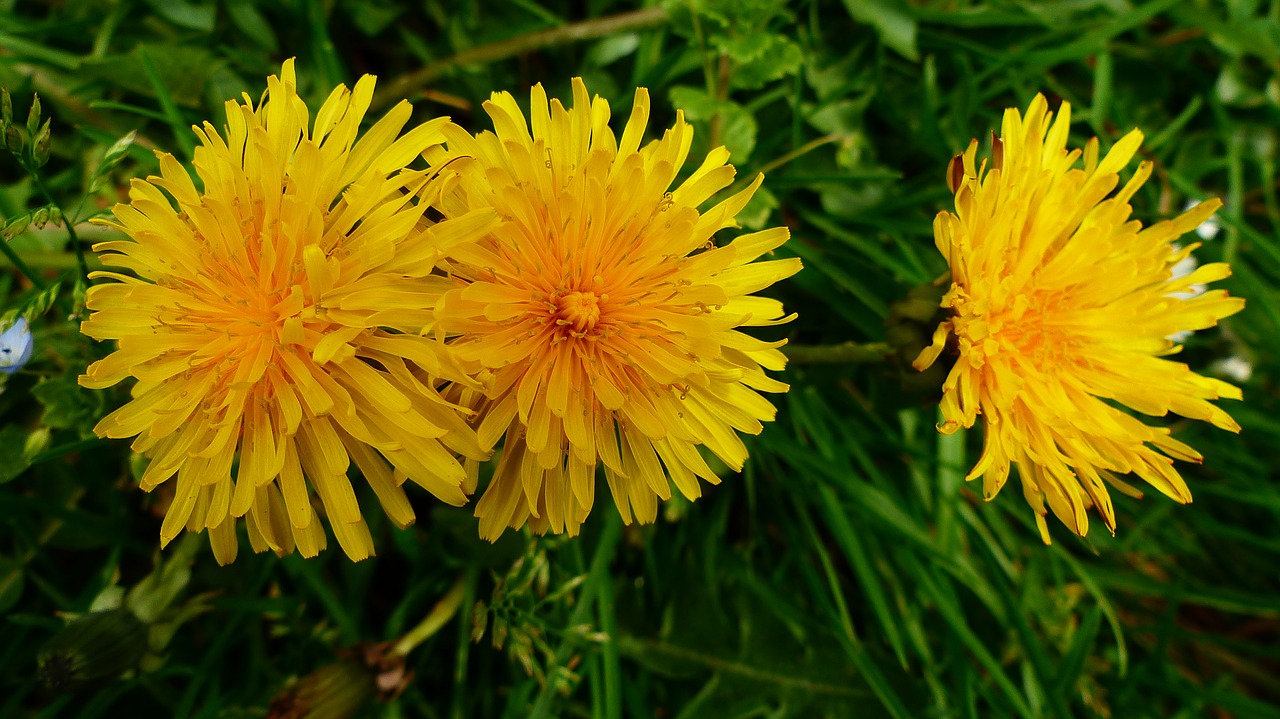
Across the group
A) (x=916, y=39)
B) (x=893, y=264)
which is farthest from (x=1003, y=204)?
(x=916, y=39)

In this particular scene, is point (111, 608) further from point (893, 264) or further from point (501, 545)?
point (893, 264)

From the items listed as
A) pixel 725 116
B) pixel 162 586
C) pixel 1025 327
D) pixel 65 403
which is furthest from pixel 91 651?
pixel 1025 327

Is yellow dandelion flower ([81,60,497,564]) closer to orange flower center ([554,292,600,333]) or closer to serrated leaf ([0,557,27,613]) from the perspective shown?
orange flower center ([554,292,600,333])

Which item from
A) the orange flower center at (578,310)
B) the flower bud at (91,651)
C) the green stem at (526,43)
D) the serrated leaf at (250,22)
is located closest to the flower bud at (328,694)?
the flower bud at (91,651)

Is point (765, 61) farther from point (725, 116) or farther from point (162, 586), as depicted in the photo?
point (162, 586)

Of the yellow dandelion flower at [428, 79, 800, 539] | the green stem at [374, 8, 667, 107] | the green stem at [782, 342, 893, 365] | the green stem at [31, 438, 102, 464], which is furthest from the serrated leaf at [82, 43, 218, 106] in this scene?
the green stem at [782, 342, 893, 365]

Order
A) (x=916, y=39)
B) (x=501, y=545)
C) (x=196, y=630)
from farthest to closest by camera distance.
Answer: (x=916, y=39), (x=196, y=630), (x=501, y=545)
